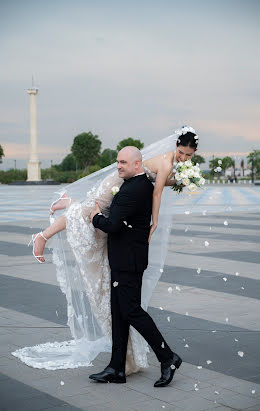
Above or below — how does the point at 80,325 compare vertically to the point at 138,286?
below

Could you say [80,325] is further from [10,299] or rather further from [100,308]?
[10,299]

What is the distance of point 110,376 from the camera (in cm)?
501

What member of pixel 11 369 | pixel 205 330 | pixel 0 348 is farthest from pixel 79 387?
pixel 205 330

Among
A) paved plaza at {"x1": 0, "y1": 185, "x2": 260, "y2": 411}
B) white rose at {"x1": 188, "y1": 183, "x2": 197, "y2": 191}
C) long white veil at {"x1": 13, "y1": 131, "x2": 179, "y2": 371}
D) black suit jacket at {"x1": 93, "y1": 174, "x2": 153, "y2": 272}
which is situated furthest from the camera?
long white veil at {"x1": 13, "y1": 131, "x2": 179, "y2": 371}

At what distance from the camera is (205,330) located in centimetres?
649

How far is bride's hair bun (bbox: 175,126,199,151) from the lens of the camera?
196 inches

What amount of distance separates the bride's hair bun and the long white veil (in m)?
0.16

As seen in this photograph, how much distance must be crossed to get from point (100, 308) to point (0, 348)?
114cm

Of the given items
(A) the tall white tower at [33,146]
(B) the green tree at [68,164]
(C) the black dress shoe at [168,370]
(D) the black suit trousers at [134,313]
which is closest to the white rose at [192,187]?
(D) the black suit trousers at [134,313]

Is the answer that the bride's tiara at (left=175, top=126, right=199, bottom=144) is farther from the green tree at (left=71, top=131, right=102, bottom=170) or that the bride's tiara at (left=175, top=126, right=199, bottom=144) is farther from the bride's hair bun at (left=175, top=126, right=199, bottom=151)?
the green tree at (left=71, top=131, right=102, bottom=170)

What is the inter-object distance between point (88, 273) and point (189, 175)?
1.18m

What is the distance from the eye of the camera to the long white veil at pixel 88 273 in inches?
208

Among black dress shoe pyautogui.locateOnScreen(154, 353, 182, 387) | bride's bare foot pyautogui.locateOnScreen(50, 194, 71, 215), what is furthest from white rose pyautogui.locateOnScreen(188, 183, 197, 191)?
black dress shoe pyautogui.locateOnScreen(154, 353, 182, 387)

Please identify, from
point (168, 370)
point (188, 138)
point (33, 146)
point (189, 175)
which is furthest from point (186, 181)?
point (33, 146)
